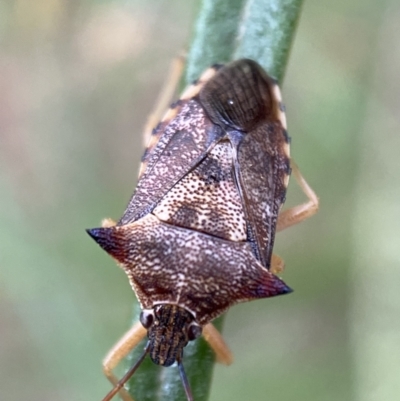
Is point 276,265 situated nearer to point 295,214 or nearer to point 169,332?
point 295,214

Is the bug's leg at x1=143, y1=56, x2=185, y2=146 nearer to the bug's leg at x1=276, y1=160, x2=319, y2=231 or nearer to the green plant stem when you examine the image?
the green plant stem

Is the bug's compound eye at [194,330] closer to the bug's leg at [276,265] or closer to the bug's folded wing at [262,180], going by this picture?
the bug's folded wing at [262,180]

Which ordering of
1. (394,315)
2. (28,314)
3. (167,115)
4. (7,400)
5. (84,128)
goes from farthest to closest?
1. (84,128)
2. (7,400)
3. (28,314)
4. (394,315)
5. (167,115)

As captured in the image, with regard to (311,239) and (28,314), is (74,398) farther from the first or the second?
(311,239)

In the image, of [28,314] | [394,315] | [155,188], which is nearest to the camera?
[155,188]

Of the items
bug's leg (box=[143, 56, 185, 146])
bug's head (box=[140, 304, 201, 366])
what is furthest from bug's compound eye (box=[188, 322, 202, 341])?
bug's leg (box=[143, 56, 185, 146])

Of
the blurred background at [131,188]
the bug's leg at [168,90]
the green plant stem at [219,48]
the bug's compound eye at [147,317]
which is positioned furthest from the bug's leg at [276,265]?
the blurred background at [131,188]

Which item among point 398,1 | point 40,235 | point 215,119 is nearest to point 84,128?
point 40,235
